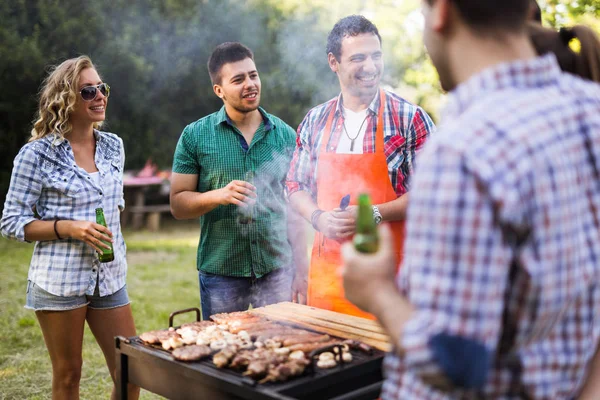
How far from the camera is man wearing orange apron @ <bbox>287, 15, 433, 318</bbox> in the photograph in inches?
146

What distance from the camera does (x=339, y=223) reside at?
351cm

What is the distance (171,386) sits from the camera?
257cm

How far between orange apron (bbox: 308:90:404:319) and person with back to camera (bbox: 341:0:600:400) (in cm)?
228

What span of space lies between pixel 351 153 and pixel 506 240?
2627 mm

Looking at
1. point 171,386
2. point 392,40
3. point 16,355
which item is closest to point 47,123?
point 171,386

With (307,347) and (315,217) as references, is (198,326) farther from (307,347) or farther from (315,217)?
(315,217)

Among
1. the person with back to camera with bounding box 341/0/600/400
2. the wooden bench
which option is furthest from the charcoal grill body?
the wooden bench

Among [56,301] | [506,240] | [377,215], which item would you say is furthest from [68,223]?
[506,240]

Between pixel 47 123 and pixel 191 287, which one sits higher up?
pixel 47 123

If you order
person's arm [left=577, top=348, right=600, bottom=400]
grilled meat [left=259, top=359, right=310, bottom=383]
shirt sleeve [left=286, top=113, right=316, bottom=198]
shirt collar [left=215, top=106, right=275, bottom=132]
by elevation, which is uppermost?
shirt collar [left=215, top=106, right=275, bottom=132]

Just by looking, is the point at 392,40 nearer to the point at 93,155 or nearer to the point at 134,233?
the point at 134,233

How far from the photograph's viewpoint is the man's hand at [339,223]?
350cm

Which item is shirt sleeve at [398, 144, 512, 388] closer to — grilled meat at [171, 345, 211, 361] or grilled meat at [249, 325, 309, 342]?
grilled meat at [171, 345, 211, 361]

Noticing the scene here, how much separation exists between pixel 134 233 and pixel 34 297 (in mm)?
9637
